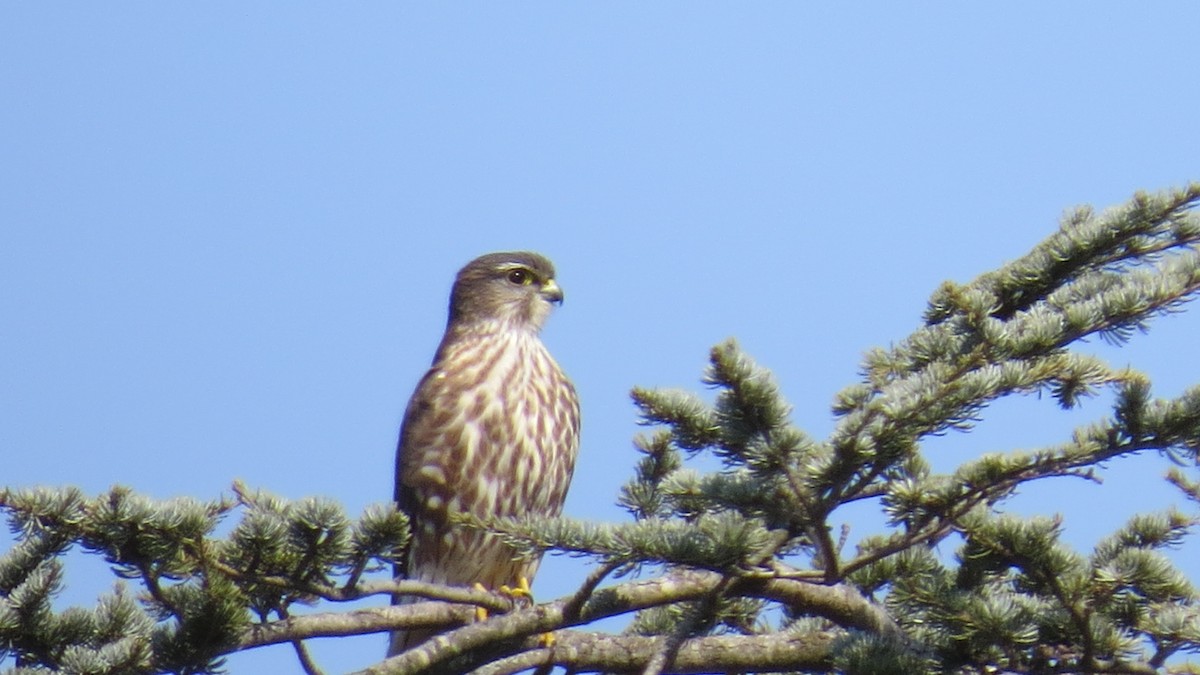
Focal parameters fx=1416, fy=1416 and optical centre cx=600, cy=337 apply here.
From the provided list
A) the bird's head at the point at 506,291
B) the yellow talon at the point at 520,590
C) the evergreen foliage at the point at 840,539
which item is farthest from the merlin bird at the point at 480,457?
the evergreen foliage at the point at 840,539

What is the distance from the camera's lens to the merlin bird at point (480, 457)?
17.4 feet

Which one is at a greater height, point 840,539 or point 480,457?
point 480,457

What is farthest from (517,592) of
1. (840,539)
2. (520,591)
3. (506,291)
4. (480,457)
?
(840,539)

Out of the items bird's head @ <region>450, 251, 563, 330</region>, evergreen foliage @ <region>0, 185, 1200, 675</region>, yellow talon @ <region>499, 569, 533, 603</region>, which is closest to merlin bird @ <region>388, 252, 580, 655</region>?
yellow talon @ <region>499, 569, 533, 603</region>

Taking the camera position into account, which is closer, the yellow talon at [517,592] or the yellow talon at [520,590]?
the yellow talon at [517,592]

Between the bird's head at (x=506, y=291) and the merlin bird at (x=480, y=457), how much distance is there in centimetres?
36

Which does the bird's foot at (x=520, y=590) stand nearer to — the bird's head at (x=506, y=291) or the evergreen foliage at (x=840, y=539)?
the bird's head at (x=506, y=291)

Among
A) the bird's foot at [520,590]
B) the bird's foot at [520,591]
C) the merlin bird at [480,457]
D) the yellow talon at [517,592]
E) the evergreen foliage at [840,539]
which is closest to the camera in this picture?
the evergreen foliage at [840,539]

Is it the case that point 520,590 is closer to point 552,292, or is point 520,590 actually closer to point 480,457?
point 480,457

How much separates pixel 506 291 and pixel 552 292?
212mm

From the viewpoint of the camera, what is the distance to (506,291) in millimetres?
6312

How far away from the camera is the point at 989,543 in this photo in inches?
113

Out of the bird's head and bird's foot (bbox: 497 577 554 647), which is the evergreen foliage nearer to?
bird's foot (bbox: 497 577 554 647)

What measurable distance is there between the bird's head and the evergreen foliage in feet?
9.33
